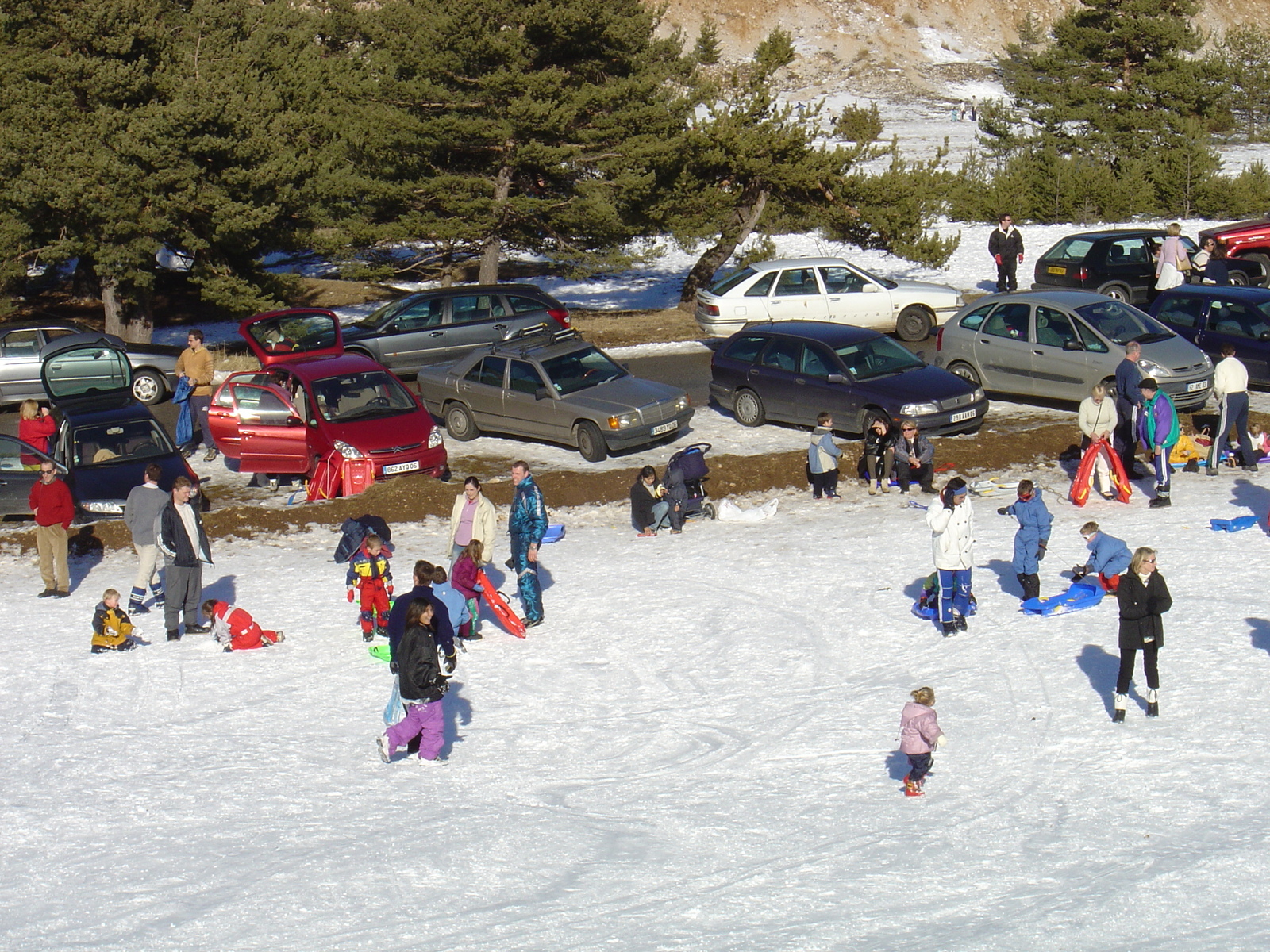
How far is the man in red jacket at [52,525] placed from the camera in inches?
559

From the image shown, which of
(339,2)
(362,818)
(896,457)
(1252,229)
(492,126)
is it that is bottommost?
(362,818)

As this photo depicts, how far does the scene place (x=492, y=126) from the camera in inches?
1112

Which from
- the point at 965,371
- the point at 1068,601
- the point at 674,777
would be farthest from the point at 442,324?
the point at 674,777

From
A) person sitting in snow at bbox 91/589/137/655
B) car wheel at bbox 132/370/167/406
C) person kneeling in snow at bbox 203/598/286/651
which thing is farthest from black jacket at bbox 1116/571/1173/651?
car wheel at bbox 132/370/167/406

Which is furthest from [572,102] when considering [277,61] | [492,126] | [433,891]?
[433,891]

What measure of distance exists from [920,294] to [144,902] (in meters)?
19.9

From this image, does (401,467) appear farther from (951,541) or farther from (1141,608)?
(1141,608)

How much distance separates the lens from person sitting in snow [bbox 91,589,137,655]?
12.9 metres

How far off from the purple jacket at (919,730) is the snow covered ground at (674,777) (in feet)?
1.65

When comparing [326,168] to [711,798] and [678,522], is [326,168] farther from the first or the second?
[711,798]

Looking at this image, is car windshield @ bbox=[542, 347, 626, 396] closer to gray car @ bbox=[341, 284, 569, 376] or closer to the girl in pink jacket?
gray car @ bbox=[341, 284, 569, 376]

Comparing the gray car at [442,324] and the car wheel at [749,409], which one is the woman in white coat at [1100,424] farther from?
the gray car at [442,324]

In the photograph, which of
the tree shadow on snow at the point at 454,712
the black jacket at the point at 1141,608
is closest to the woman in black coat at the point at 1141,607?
the black jacket at the point at 1141,608

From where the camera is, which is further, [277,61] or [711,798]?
[277,61]
